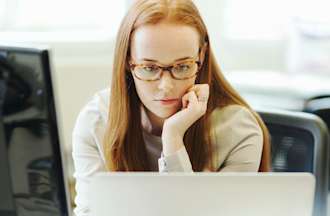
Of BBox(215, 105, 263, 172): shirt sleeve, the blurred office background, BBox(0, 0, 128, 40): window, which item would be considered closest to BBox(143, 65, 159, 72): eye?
BBox(215, 105, 263, 172): shirt sleeve

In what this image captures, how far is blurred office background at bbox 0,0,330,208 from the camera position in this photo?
3260 millimetres

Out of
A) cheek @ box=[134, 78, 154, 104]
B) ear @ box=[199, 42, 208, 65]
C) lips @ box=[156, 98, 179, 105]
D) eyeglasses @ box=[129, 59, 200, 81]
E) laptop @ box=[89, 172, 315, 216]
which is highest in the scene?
ear @ box=[199, 42, 208, 65]

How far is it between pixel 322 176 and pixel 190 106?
48 centimetres

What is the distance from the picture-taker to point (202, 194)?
3.00 feet

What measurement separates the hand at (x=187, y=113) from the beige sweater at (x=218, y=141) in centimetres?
8

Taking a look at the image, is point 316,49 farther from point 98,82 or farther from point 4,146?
point 4,146

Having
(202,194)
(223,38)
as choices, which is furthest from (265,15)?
(202,194)

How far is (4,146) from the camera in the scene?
3.23 feet

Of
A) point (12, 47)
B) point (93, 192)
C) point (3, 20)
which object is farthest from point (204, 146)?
point (3, 20)

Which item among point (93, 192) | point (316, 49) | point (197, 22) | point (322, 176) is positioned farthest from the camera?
point (316, 49)

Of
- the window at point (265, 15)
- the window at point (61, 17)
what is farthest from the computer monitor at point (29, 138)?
the window at point (265, 15)

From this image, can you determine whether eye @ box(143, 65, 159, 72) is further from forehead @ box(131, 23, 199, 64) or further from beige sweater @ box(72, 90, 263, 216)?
beige sweater @ box(72, 90, 263, 216)

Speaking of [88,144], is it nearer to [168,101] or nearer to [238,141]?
[168,101]

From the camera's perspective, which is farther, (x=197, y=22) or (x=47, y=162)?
(x=197, y=22)
